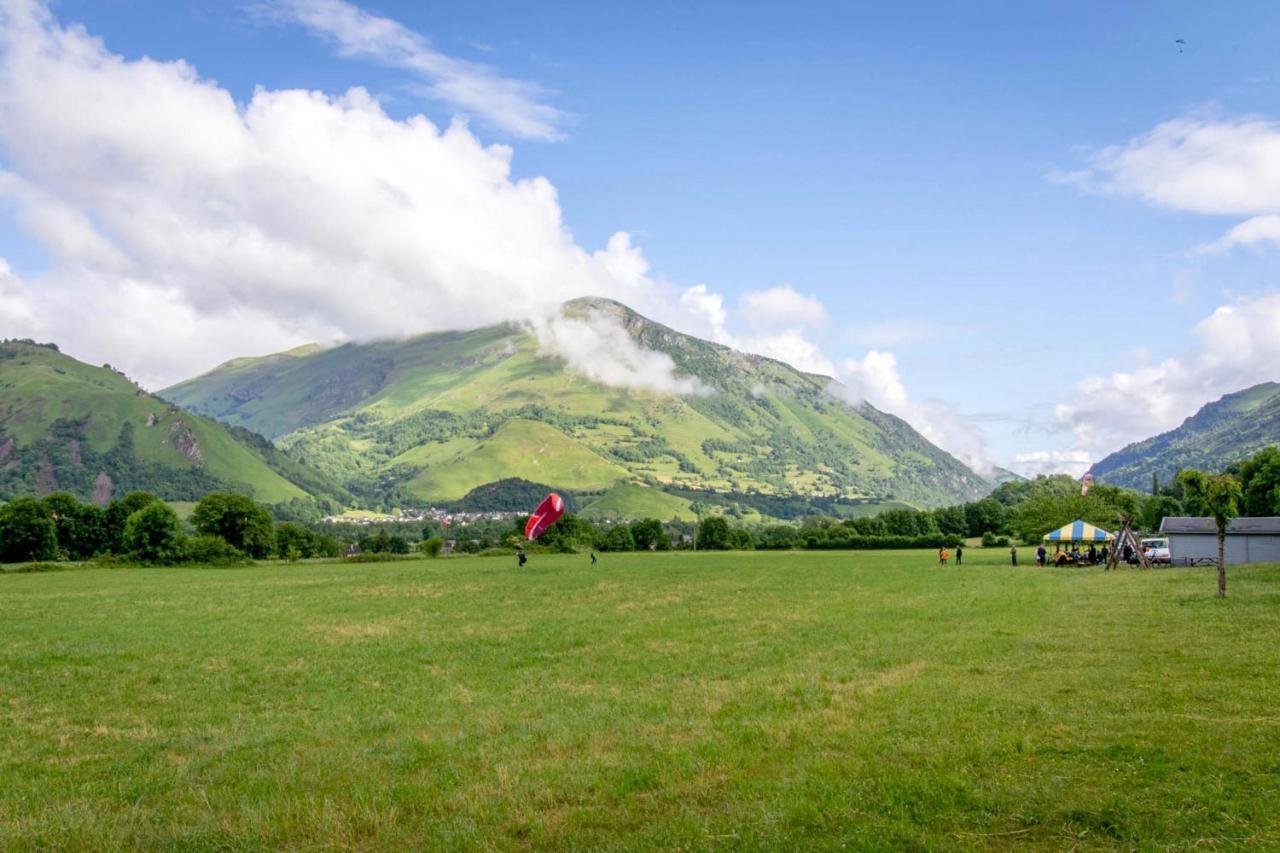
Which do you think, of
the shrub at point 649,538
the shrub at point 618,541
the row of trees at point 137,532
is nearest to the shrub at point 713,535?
the shrub at point 649,538

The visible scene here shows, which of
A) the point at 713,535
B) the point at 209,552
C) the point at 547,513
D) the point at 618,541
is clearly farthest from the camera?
the point at 713,535

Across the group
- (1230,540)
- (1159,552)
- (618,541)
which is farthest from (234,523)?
(1230,540)

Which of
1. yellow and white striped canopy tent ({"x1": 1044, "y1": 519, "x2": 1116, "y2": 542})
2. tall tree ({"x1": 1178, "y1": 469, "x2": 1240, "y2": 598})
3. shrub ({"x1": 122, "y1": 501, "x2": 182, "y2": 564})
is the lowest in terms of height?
shrub ({"x1": 122, "y1": 501, "x2": 182, "y2": 564})

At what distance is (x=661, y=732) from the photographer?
1506 centimetres

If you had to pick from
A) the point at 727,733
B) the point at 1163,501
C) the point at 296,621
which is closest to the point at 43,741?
the point at 727,733

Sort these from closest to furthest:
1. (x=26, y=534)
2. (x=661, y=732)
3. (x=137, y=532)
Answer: (x=661, y=732) → (x=137, y=532) → (x=26, y=534)

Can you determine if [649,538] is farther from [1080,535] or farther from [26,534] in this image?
[26,534]

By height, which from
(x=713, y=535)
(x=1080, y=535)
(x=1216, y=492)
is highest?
(x=1216, y=492)

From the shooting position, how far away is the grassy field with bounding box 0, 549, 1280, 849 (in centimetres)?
1018

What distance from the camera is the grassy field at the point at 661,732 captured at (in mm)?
10180

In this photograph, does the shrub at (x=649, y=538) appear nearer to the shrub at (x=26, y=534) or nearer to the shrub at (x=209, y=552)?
the shrub at (x=209, y=552)

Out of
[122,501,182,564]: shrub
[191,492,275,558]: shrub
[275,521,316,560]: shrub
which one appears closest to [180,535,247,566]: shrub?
[122,501,182,564]: shrub

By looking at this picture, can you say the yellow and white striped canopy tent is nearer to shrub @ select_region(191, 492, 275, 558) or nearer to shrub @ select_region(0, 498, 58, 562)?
shrub @ select_region(191, 492, 275, 558)

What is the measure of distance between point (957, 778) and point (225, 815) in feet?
32.8
